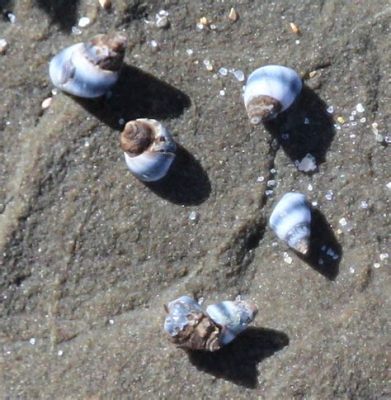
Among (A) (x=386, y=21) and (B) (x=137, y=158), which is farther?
(A) (x=386, y=21)

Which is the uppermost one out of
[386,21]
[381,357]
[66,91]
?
[66,91]

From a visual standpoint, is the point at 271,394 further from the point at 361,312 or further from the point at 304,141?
the point at 304,141

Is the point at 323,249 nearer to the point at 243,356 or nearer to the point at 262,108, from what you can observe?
the point at 243,356

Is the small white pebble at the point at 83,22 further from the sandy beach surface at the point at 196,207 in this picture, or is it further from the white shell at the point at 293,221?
the white shell at the point at 293,221

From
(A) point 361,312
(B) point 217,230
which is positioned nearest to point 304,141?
(B) point 217,230

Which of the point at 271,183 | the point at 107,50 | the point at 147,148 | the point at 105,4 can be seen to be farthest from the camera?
the point at 271,183

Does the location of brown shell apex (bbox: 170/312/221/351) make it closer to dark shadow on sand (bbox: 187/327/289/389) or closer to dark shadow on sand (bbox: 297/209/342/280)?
dark shadow on sand (bbox: 187/327/289/389)

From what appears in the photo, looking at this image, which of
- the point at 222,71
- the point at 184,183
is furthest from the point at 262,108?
the point at 184,183
